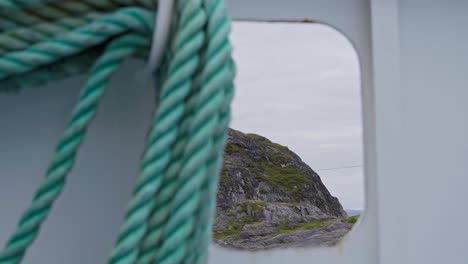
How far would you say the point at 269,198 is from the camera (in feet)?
23.4

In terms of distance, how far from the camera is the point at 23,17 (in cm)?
55

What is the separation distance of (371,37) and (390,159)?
1.07 ft

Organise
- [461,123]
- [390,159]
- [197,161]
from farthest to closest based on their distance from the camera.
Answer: [461,123] < [390,159] < [197,161]

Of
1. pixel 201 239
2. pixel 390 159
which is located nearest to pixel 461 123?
pixel 390 159

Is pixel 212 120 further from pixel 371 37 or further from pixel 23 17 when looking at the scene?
pixel 371 37

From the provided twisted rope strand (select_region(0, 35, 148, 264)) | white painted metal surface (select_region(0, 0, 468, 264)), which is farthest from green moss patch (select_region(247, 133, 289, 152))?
twisted rope strand (select_region(0, 35, 148, 264))

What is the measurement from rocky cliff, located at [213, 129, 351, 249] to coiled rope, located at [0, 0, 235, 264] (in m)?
4.03

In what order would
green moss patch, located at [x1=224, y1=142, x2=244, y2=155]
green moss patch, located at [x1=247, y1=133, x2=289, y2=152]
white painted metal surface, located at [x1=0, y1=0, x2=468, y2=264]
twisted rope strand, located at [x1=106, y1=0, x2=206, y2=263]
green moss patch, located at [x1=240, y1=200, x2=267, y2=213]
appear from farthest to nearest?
green moss patch, located at [x1=247, y1=133, x2=289, y2=152], green moss patch, located at [x1=224, y1=142, x2=244, y2=155], green moss patch, located at [x1=240, y1=200, x2=267, y2=213], white painted metal surface, located at [x1=0, y1=0, x2=468, y2=264], twisted rope strand, located at [x1=106, y1=0, x2=206, y2=263]

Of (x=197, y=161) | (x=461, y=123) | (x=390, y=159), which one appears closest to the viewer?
(x=197, y=161)

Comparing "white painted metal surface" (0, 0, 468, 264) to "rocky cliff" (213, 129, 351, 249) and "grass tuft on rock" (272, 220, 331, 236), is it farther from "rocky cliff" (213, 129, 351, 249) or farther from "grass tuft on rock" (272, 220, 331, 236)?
"grass tuft on rock" (272, 220, 331, 236)

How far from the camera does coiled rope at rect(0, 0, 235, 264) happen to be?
1.71ft

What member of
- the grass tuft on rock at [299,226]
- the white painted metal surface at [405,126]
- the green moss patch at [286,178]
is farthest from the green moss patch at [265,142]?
the white painted metal surface at [405,126]

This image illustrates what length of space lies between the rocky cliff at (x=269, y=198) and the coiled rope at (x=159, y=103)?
4.03 meters

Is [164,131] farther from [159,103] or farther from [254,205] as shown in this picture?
[254,205]
